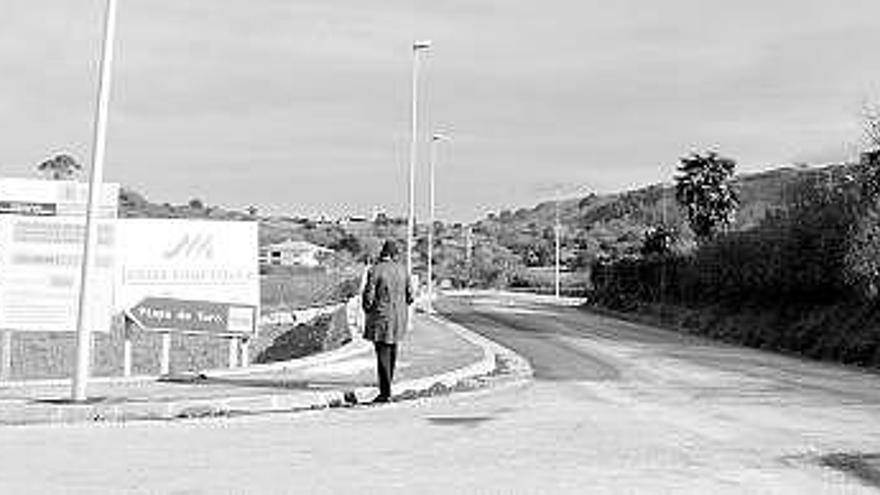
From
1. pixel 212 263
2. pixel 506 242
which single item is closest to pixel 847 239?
pixel 212 263

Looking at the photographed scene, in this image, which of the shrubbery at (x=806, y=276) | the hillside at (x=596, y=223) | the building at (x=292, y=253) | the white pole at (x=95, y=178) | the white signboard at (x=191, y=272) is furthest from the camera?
the hillside at (x=596, y=223)

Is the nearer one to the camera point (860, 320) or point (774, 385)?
point (774, 385)

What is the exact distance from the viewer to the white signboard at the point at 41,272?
1827 cm

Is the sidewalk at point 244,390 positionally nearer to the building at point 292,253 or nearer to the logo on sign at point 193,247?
the logo on sign at point 193,247

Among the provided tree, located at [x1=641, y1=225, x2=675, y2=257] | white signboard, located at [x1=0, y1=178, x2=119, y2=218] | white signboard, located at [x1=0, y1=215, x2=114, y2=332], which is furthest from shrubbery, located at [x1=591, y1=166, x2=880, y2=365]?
white signboard, located at [x1=0, y1=215, x2=114, y2=332]

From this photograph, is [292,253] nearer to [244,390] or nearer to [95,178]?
[244,390]

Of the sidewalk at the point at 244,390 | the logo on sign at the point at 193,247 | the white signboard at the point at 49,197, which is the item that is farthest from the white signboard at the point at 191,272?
the sidewalk at the point at 244,390

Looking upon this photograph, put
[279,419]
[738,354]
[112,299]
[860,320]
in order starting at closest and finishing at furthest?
[279,419]
[112,299]
[738,354]
[860,320]

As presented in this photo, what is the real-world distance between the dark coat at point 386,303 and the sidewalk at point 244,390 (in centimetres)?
91

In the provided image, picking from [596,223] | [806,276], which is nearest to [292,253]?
[596,223]

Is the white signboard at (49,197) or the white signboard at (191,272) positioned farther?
the white signboard at (191,272)

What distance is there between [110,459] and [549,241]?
14503 cm

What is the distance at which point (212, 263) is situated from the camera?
21.6m

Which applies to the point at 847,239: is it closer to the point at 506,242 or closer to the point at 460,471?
the point at 460,471
